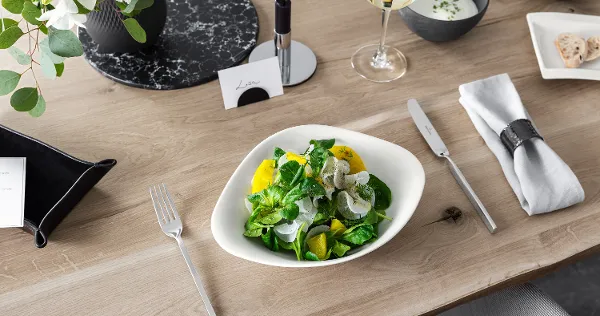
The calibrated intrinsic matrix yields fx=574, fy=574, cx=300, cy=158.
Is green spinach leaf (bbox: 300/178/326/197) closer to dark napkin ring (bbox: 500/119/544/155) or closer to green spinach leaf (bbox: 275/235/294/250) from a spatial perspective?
green spinach leaf (bbox: 275/235/294/250)

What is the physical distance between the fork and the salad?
0.11m

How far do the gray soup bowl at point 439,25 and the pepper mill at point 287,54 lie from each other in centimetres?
22

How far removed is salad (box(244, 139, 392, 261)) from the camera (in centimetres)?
84

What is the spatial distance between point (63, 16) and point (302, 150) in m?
0.41

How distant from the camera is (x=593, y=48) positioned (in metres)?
1.22

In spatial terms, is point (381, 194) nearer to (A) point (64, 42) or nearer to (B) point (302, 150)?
(B) point (302, 150)

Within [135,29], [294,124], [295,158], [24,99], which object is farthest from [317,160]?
[24,99]

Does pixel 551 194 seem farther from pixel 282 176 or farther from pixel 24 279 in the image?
pixel 24 279


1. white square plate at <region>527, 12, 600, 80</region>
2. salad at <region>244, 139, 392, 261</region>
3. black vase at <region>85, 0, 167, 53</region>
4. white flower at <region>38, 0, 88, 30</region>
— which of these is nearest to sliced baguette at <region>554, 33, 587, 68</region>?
white square plate at <region>527, 12, 600, 80</region>

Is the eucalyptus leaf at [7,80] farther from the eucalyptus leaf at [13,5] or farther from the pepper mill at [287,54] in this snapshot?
the pepper mill at [287,54]

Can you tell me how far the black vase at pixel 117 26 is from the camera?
1062 millimetres

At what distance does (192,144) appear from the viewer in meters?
1.06

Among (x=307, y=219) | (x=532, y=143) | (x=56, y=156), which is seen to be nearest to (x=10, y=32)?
(x=56, y=156)

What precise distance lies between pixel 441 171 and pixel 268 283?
0.38 meters
